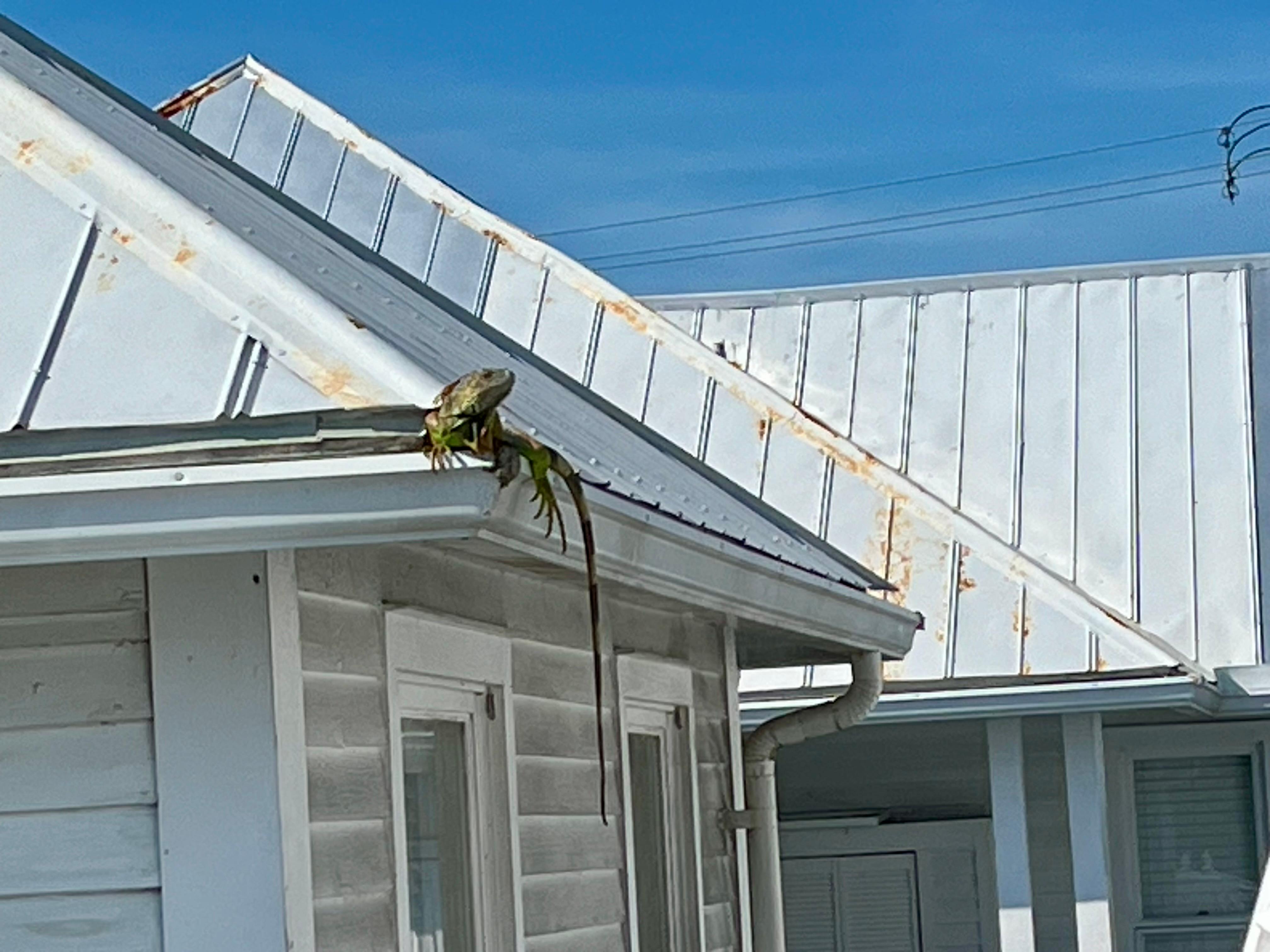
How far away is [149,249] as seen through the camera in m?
4.32

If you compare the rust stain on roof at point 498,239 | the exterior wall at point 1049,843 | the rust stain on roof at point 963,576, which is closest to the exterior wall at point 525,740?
the rust stain on roof at point 963,576

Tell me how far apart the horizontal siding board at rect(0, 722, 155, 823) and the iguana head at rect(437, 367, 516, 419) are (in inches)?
35.1

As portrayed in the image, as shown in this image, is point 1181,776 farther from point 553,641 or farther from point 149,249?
point 149,249

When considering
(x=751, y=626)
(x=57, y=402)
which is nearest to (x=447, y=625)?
(x=57, y=402)

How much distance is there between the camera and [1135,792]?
14.9m

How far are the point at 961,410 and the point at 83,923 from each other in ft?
36.3

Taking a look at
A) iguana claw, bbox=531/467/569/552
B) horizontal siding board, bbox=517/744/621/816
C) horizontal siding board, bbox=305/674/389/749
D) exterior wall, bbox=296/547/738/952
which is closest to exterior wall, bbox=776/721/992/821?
exterior wall, bbox=296/547/738/952

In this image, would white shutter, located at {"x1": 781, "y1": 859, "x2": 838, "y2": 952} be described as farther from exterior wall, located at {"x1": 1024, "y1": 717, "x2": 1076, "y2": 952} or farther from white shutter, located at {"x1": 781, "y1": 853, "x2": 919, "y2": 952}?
exterior wall, located at {"x1": 1024, "y1": 717, "x2": 1076, "y2": 952}

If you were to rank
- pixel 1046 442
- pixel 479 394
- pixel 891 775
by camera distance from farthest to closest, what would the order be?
pixel 891 775, pixel 1046 442, pixel 479 394

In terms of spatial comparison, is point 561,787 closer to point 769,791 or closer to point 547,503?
point 547,503

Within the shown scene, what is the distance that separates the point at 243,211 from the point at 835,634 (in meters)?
2.78

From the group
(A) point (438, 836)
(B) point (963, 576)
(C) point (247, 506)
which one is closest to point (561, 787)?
(A) point (438, 836)

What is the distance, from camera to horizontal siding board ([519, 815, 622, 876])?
234 inches

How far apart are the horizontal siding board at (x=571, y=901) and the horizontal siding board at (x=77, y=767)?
182 centimetres
